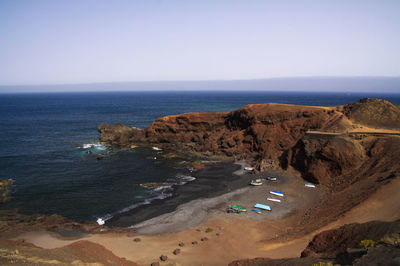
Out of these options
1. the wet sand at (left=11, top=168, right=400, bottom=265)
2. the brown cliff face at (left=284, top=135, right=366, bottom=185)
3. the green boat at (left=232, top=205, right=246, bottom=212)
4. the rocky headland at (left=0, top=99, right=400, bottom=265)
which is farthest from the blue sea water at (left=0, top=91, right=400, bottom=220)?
the brown cliff face at (left=284, top=135, right=366, bottom=185)

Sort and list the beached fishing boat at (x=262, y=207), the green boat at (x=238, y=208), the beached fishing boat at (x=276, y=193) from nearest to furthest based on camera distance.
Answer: the green boat at (x=238, y=208) → the beached fishing boat at (x=262, y=207) → the beached fishing boat at (x=276, y=193)

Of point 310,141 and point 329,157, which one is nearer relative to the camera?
point 329,157

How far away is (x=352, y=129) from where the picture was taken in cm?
4272

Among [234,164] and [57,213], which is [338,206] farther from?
[57,213]

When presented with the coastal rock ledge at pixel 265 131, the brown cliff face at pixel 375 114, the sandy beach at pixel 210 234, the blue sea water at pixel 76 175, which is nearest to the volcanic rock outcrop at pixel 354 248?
the sandy beach at pixel 210 234

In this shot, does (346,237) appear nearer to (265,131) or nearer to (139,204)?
(139,204)

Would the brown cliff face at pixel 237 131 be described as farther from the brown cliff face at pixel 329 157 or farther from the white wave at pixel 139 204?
the white wave at pixel 139 204

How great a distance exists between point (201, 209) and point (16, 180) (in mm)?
28279

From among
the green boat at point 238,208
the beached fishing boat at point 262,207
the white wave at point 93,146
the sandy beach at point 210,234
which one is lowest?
the sandy beach at point 210,234

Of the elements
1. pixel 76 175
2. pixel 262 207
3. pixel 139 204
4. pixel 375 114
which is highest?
pixel 375 114

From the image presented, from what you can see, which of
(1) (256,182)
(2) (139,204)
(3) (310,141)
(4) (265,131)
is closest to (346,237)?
(1) (256,182)

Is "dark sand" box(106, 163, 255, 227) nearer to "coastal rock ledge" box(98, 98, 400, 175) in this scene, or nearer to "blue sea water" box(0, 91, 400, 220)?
"blue sea water" box(0, 91, 400, 220)

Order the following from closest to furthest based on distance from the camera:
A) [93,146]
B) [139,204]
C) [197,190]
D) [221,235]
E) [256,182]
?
[221,235] < [139,204] < [197,190] < [256,182] < [93,146]

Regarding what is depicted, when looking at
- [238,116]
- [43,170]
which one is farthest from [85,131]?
[238,116]
